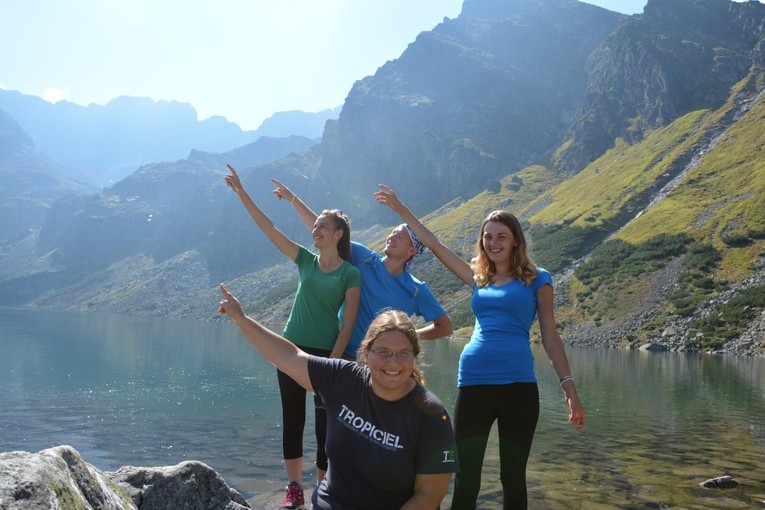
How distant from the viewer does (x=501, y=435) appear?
5203 mm

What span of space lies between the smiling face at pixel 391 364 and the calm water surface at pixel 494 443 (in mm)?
992

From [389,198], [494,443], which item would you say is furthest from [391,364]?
[494,443]

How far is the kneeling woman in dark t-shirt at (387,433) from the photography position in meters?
3.79

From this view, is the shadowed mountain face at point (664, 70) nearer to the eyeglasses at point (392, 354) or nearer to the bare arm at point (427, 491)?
the eyeglasses at point (392, 354)

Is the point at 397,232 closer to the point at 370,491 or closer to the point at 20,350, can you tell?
the point at 370,491

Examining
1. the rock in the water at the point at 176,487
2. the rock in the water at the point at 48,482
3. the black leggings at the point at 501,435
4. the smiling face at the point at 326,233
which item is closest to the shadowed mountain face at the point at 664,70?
the smiling face at the point at 326,233

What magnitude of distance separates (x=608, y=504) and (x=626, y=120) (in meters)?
184

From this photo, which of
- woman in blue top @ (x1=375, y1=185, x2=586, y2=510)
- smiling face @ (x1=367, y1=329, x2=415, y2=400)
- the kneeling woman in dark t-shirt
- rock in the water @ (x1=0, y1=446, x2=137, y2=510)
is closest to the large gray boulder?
rock in the water @ (x1=0, y1=446, x2=137, y2=510)

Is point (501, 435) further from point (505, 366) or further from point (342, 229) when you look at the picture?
point (342, 229)

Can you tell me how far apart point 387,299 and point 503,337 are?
146cm

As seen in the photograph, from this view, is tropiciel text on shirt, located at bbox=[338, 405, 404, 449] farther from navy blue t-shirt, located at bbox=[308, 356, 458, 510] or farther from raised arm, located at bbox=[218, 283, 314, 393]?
raised arm, located at bbox=[218, 283, 314, 393]

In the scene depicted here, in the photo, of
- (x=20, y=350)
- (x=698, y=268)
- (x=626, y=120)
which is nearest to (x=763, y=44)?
(x=626, y=120)

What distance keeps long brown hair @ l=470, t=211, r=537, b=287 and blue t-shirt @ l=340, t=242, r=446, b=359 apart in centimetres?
73

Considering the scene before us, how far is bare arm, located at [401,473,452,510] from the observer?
3717 mm
